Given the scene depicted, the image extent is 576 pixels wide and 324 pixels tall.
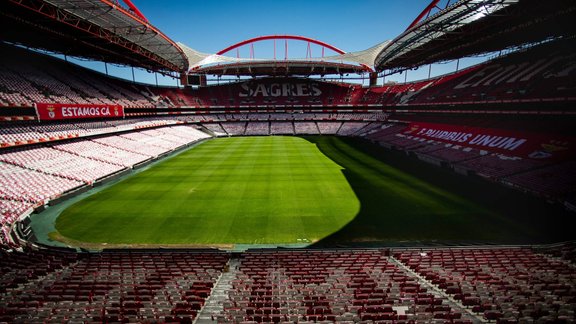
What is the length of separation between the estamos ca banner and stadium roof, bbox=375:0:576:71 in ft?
Answer: 131

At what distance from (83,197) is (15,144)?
31.9 ft

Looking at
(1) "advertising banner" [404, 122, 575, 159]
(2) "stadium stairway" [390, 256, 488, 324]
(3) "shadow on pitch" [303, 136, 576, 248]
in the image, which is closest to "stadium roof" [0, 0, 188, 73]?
(3) "shadow on pitch" [303, 136, 576, 248]

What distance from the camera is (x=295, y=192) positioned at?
22188 mm

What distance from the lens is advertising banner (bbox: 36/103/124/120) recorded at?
28.5m

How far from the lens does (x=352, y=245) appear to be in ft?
A: 46.0

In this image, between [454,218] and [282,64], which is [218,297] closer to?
[454,218]

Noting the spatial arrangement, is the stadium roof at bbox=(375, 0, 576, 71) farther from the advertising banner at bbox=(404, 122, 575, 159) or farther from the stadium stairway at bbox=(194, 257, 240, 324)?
the stadium stairway at bbox=(194, 257, 240, 324)

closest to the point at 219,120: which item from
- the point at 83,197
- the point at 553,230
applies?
the point at 83,197

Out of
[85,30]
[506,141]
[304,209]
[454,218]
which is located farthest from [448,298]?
[85,30]

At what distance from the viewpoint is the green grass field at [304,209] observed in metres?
15.0

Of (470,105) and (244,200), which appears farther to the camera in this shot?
(470,105)

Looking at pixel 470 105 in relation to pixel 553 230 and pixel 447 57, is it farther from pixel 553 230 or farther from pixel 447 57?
pixel 553 230

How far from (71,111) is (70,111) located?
14cm

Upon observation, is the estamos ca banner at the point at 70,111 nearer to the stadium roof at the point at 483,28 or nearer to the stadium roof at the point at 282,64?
the stadium roof at the point at 282,64
